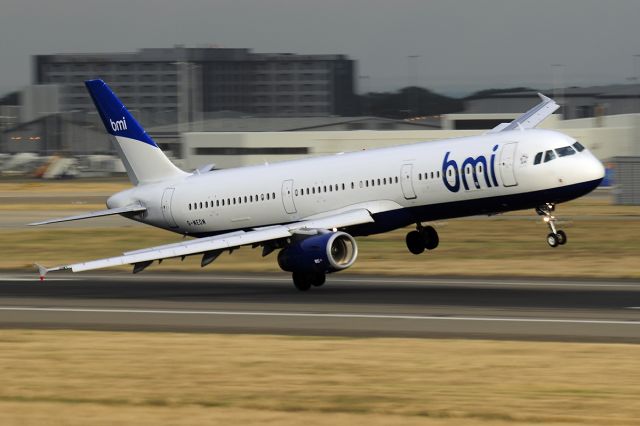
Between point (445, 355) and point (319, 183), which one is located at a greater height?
point (319, 183)

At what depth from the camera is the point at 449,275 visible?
38.3 metres

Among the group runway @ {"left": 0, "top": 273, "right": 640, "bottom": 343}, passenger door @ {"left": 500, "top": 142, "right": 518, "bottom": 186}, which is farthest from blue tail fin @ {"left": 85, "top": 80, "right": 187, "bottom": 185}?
passenger door @ {"left": 500, "top": 142, "right": 518, "bottom": 186}

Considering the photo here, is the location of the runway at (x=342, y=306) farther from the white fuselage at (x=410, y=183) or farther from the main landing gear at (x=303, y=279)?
the white fuselage at (x=410, y=183)

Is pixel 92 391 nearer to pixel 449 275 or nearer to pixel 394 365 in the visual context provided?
pixel 394 365

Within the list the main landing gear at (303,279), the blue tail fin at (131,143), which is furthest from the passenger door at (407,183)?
the blue tail fin at (131,143)

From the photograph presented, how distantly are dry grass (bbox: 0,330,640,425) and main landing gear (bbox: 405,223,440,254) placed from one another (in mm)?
15846

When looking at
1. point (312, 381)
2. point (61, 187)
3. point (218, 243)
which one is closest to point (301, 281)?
point (218, 243)

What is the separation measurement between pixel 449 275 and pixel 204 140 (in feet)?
317

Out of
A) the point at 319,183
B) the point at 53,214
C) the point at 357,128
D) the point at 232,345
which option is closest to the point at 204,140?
the point at 357,128

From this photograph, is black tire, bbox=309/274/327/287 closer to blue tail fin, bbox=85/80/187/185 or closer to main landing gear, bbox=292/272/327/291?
main landing gear, bbox=292/272/327/291

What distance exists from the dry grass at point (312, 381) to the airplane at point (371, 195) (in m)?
9.44

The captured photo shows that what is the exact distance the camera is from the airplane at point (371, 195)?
1315 inches

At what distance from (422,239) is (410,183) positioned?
145 inches

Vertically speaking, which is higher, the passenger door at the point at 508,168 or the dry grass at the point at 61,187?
the passenger door at the point at 508,168
